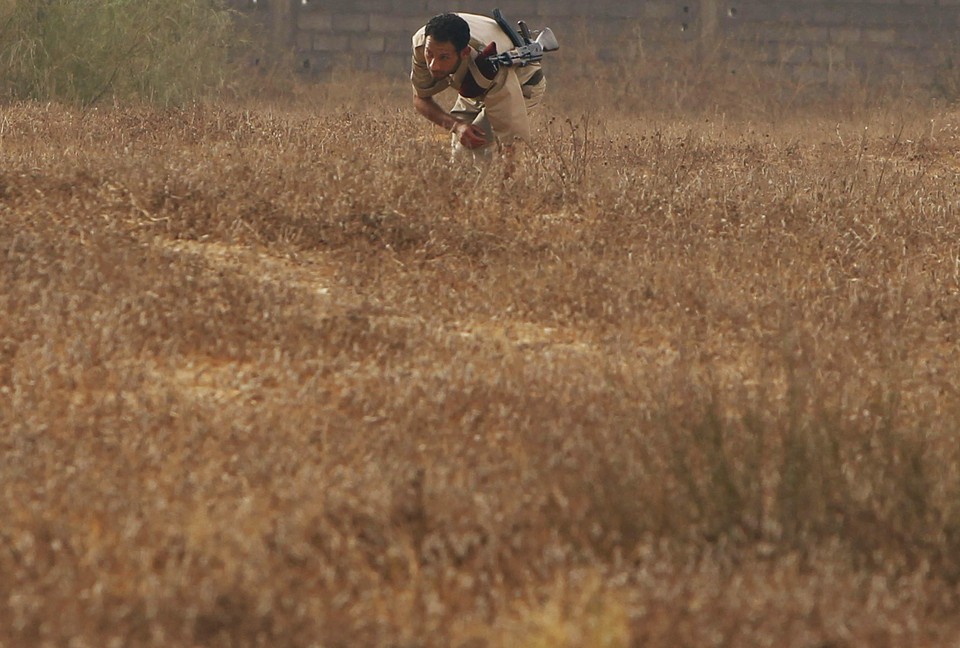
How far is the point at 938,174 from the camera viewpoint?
830 centimetres

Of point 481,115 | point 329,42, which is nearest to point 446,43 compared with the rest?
point 481,115

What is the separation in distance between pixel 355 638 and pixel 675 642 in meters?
0.66

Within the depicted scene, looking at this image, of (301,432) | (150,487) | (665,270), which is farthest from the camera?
(665,270)

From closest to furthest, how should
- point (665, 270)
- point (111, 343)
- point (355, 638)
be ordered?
point (355, 638)
point (111, 343)
point (665, 270)

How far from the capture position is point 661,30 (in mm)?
15930

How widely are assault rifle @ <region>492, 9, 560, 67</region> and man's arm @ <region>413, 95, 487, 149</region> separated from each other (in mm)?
390

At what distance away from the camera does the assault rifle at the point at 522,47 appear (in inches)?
250

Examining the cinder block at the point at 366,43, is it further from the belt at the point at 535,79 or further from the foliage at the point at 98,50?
the belt at the point at 535,79

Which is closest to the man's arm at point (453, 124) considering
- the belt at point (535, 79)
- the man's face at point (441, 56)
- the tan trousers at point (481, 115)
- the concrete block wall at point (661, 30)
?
the tan trousers at point (481, 115)

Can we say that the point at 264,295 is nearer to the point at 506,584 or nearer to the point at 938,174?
the point at 506,584

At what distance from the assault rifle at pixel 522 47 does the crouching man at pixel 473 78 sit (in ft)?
0.11

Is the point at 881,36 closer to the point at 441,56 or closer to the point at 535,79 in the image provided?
the point at 535,79

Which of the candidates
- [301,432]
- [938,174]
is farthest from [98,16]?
[301,432]

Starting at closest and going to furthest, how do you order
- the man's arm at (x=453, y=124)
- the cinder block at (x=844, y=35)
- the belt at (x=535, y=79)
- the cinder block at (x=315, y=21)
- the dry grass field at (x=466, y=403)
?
the dry grass field at (x=466, y=403) < the man's arm at (x=453, y=124) < the belt at (x=535, y=79) < the cinder block at (x=315, y=21) < the cinder block at (x=844, y=35)
